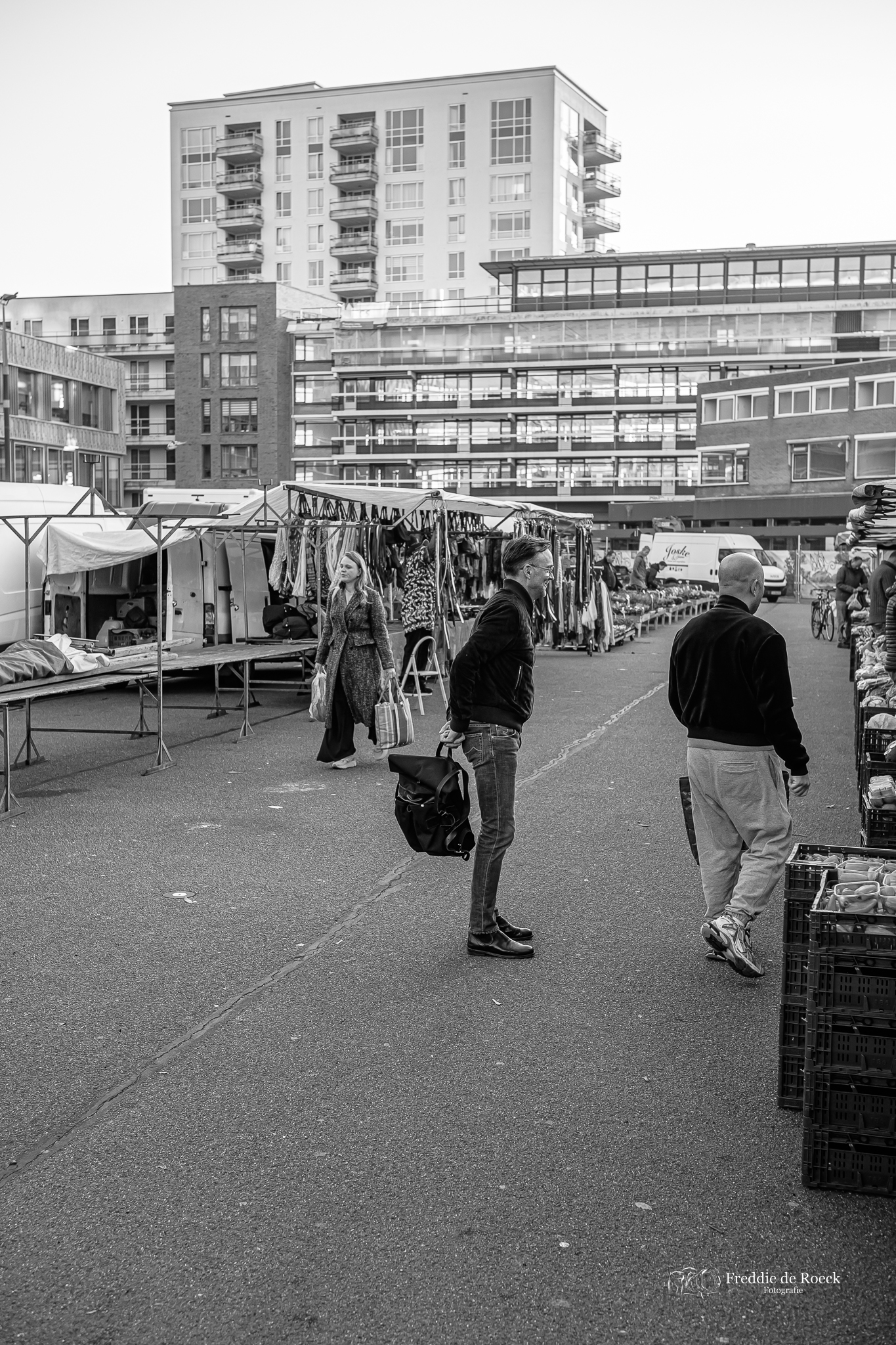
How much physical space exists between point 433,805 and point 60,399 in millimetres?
73599

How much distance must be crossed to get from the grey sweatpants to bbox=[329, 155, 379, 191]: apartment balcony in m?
111

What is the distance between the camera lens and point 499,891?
771 centimetres

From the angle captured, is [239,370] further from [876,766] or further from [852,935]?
[852,935]

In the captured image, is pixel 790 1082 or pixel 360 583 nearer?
pixel 790 1082

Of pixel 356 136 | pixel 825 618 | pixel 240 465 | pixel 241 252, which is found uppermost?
pixel 356 136

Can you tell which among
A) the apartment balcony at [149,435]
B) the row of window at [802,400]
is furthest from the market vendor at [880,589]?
the apartment balcony at [149,435]

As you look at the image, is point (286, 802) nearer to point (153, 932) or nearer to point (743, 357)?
point (153, 932)

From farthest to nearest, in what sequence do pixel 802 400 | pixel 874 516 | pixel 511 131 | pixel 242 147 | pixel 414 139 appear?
pixel 242 147 → pixel 414 139 → pixel 511 131 → pixel 802 400 → pixel 874 516

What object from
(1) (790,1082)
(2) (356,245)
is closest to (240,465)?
(2) (356,245)

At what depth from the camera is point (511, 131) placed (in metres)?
109

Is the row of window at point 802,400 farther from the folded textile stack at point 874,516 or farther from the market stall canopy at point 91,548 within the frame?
the folded textile stack at point 874,516

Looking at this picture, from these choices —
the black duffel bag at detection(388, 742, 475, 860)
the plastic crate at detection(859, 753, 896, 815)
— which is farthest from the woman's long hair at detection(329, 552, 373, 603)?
the black duffel bag at detection(388, 742, 475, 860)

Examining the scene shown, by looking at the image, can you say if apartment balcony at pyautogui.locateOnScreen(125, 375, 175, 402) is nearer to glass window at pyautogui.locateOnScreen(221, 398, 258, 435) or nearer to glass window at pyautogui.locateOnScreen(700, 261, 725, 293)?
glass window at pyautogui.locateOnScreen(221, 398, 258, 435)

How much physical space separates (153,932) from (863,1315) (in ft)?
14.2
